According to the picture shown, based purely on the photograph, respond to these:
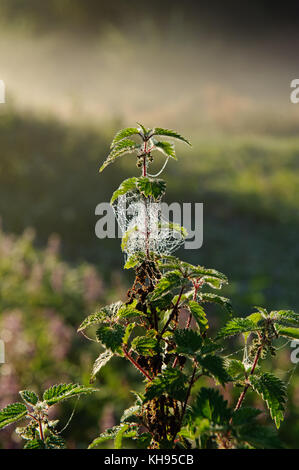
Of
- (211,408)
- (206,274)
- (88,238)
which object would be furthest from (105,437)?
(88,238)

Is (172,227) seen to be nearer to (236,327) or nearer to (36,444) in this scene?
(236,327)

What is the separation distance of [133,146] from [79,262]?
527 centimetres

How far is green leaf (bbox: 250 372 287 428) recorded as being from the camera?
77 cm

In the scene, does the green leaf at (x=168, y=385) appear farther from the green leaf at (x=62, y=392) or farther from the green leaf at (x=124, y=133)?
the green leaf at (x=124, y=133)

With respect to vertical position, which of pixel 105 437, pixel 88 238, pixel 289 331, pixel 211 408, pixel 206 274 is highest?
pixel 88 238

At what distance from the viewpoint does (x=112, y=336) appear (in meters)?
0.80

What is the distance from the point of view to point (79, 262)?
19.7ft

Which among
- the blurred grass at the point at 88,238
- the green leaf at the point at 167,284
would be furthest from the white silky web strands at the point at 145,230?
the blurred grass at the point at 88,238

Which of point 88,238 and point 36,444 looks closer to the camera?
point 36,444

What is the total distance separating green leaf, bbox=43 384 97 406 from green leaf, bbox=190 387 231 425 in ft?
0.76

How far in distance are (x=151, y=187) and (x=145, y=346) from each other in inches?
11.9

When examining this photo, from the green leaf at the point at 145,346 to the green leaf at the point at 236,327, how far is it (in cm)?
12

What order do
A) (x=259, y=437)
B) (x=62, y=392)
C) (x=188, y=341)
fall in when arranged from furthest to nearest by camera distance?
(x=62, y=392)
(x=188, y=341)
(x=259, y=437)

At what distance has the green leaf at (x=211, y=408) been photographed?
674 millimetres
